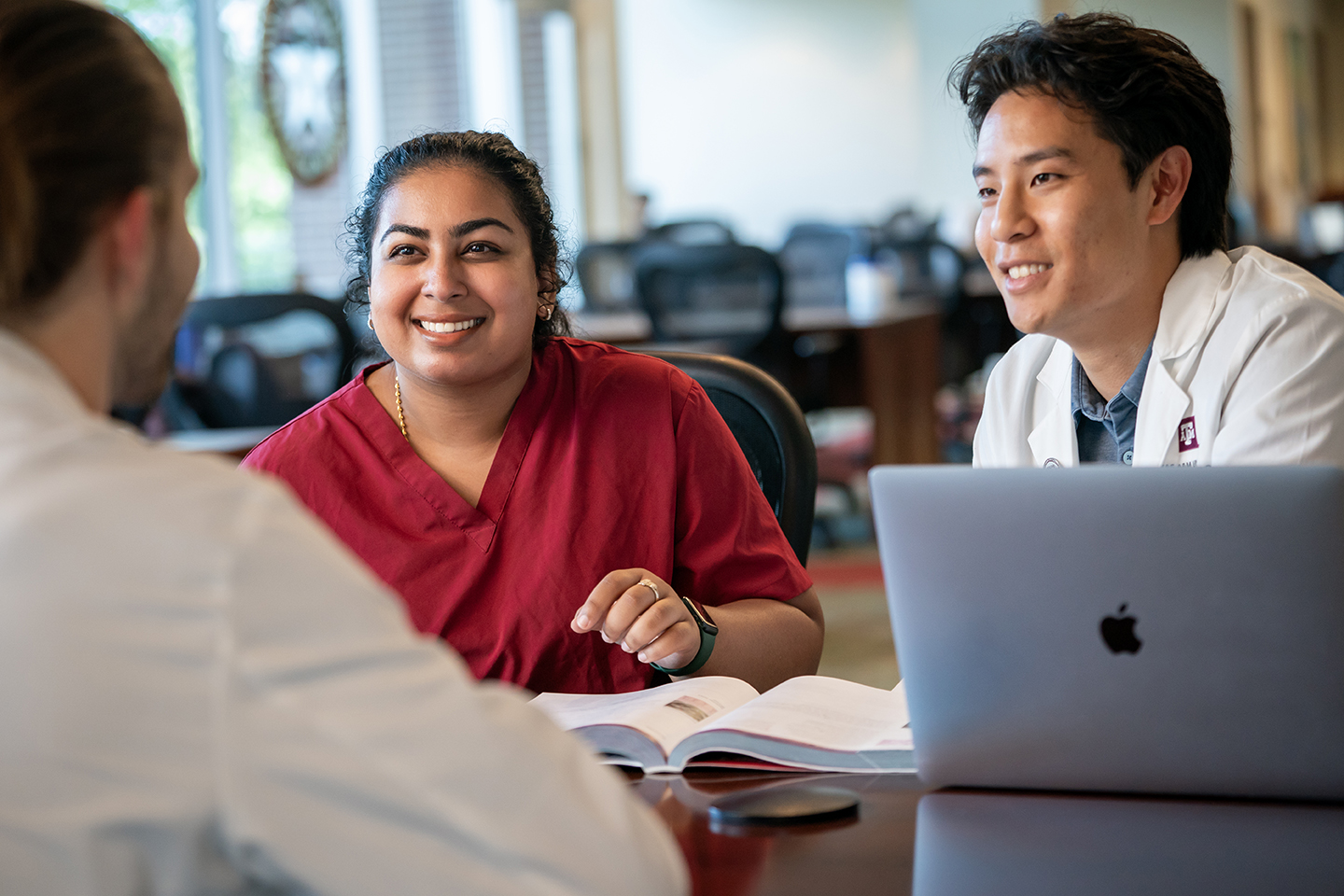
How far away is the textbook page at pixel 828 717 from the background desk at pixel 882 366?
3.07m

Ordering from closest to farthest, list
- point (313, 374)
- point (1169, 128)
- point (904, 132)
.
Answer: point (1169, 128) < point (313, 374) < point (904, 132)

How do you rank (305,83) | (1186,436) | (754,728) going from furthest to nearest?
(305,83) < (1186,436) < (754,728)

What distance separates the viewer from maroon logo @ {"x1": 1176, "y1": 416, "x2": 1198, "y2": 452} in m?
1.27

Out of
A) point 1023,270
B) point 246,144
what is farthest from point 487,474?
point 246,144

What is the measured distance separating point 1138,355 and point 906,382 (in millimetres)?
3254

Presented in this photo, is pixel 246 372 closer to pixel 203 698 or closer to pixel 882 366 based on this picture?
pixel 882 366

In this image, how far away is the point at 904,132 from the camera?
10719mm

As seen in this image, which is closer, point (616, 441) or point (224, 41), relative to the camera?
point (616, 441)

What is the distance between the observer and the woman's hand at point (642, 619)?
3.78 ft

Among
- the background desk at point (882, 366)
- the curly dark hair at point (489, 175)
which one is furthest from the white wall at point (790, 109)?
the curly dark hair at point (489, 175)

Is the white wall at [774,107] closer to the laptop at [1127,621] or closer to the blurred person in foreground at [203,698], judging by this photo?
the laptop at [1127,621]

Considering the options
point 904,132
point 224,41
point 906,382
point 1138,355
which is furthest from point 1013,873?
point 904,132

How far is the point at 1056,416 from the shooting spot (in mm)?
1431

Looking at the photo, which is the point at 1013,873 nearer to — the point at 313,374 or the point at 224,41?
the point at 313,374
